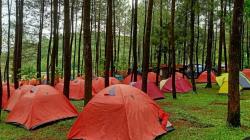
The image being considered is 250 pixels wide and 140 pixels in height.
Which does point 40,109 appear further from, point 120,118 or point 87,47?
point 120,118

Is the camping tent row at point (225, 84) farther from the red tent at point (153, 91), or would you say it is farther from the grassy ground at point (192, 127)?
the grassy ground at point (192, 127)

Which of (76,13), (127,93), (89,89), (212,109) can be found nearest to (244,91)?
(212,109)

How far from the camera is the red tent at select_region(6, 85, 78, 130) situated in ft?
48.4

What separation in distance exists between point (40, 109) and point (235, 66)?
24.6 feet

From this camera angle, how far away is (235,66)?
12547 mm

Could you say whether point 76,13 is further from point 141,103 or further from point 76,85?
point 141,103

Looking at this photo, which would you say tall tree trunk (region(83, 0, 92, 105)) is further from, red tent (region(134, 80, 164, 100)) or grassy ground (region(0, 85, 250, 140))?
red tent (region(134, 80, 164, 100))

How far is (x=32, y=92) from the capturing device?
15867 millimetres

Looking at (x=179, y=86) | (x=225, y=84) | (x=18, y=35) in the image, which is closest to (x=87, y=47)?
(x=18, y=35)

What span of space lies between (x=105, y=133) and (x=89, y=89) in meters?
4.03

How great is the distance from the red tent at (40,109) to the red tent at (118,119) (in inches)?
130

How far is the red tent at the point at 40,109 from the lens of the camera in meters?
14.8

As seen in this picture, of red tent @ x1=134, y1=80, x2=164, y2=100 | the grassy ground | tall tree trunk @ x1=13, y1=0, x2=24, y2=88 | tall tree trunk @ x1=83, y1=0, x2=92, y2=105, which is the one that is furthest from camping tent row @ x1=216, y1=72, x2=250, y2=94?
tall tree trunk @ x1=13, y1=0, x2=24, y2=88

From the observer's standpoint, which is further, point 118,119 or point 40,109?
point 40,109
